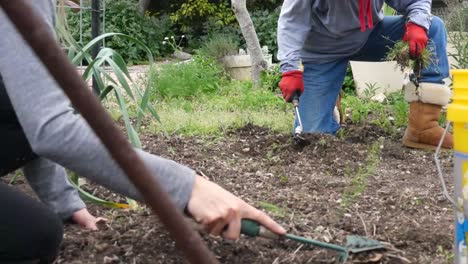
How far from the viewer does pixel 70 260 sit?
1.75m

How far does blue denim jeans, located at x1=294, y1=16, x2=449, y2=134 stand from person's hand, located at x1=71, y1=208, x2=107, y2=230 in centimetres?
199

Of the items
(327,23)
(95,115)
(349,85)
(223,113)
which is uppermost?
(95,115)

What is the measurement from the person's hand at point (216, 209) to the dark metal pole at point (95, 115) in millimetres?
407

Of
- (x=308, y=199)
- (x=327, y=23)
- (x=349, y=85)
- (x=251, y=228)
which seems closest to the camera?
(x=251, y=228)

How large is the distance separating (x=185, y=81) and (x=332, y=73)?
86.1 inches

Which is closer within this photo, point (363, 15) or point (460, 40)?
point (363, 15)

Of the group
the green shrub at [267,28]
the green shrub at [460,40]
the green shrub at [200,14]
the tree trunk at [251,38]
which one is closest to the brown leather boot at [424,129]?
the green shrub at [460,40]

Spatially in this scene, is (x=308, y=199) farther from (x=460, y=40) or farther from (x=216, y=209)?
(x=460, y=40)

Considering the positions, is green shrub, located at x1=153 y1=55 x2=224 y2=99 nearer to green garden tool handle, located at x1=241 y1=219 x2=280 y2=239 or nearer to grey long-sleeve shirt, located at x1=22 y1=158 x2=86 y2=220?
grey long-sleeve shirt, located at x1=22 y1=158 x2=86 y2=220

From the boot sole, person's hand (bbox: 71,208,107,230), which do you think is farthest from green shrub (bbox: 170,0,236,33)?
person's hand (bbox: 71,208,107,230)

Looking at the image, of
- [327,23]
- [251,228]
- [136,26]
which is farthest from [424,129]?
[136,26]

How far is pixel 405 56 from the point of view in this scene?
361 cm

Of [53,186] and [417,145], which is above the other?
[53,186]

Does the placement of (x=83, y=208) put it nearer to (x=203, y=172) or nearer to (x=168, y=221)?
(x=203, y=172)
